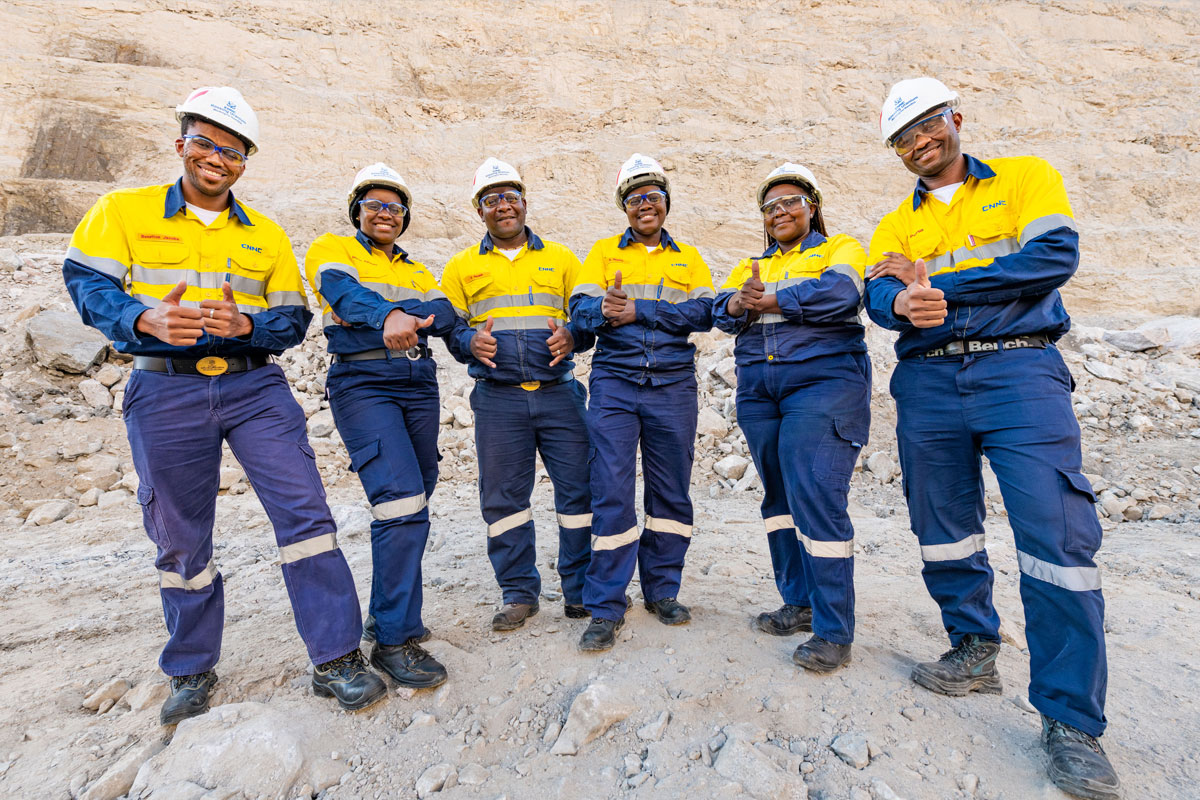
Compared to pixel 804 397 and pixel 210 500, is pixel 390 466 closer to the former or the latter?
pixel 210 500

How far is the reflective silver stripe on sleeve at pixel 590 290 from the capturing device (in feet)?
11.7

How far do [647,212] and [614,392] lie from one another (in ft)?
3.38

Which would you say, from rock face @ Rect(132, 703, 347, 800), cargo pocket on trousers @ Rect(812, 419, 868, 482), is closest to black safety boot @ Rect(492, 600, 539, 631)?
rock face @ Rect(132, 703, 347, 800)

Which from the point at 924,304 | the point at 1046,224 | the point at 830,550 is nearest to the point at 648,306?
the point at 924,304

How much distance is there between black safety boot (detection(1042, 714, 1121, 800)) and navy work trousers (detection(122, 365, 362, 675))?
8.62ft

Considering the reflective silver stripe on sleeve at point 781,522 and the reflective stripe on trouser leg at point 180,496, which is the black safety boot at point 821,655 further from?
the reflective stripe on trouser leg at point 180,496

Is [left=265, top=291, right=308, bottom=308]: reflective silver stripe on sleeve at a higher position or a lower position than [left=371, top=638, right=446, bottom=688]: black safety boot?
higher

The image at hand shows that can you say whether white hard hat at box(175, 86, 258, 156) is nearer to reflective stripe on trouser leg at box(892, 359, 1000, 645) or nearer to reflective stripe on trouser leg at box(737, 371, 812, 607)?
reflective stripe on trouser leg at box(737, 371, 812, 607)

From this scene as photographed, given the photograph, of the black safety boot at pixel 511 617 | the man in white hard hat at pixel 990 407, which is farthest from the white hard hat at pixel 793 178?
the black safety boot at pixel 511 617

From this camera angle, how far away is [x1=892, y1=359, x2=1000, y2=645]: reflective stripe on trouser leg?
2.68m

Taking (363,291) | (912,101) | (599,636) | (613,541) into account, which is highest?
(912,101)

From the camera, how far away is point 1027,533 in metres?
2.34

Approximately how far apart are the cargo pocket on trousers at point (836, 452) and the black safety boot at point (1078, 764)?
45.7 inches

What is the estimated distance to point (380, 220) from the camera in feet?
11.1
